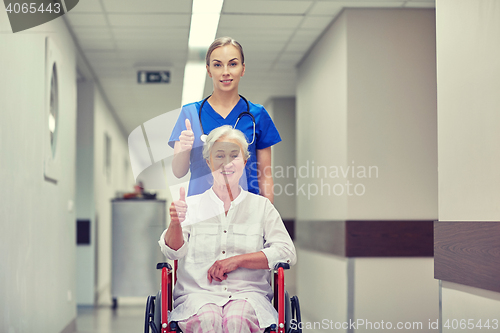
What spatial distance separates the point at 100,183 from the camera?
729 cm

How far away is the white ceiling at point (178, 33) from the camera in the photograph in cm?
420

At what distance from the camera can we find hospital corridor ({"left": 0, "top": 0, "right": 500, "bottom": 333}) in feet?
7.11

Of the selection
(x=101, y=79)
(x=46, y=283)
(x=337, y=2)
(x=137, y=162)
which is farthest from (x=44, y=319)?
(x=101, y=79)

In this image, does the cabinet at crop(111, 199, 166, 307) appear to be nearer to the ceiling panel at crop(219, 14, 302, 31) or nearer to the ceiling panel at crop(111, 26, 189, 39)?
the ceiling panel at crop(111, 26, 189, 39)

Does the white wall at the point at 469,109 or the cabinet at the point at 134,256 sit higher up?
the white wall at the point at 469,109

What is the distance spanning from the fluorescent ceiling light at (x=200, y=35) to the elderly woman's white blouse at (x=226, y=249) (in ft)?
7.91

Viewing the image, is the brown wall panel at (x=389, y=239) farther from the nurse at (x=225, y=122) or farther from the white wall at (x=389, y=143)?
the nurse at (x=225, y=122)

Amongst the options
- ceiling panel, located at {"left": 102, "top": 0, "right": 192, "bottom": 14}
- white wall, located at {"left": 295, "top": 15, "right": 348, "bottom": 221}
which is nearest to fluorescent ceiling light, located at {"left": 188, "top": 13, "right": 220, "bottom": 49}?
ceiling panel, located at {"left": 102, "top": 0, "right": 192, "bottom": 14}

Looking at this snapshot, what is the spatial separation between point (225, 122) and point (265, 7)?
213 cm

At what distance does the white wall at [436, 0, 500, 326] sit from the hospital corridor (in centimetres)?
1

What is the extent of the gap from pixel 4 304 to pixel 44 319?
43.0 inches

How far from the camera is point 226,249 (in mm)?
2129

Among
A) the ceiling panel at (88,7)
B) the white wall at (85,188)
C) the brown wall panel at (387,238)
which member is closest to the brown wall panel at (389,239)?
the brown wall panel at (387,238)

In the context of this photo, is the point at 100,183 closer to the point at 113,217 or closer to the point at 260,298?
the point at 113,217
